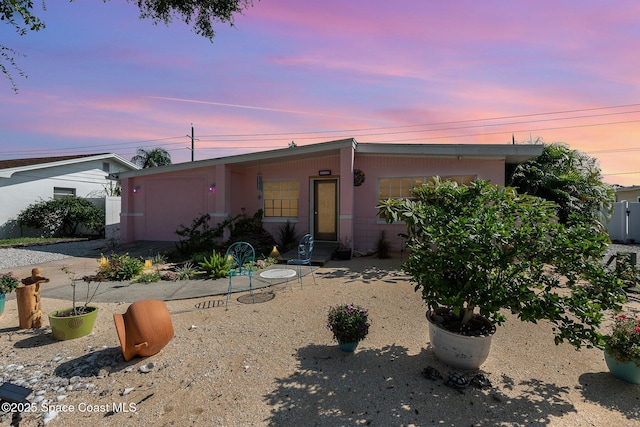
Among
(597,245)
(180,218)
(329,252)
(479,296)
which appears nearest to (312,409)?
(479,296)

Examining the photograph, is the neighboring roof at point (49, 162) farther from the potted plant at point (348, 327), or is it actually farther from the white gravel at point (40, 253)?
the potted plant at point (348, 327)

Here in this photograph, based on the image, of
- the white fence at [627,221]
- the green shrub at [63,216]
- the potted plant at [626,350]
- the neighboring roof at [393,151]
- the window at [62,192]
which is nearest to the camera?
the potted plant at [626,350]

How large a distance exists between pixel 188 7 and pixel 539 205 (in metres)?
6.71

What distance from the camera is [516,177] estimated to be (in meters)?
9.97

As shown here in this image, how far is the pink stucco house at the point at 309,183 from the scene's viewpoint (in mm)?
8273

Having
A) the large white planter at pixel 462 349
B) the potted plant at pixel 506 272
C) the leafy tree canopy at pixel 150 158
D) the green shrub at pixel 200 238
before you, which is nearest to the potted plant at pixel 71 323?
the potted plant at pixel 506 272

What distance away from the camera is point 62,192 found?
1575 cm

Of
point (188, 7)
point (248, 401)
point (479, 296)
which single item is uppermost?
point (188, 7)

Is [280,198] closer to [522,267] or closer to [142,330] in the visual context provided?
[142,330]

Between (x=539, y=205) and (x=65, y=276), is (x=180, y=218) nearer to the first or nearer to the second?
(x=65, y=276)

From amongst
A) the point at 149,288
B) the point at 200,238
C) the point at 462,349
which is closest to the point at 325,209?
the point at 200,238

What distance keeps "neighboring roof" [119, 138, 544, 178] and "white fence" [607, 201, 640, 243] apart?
24.9 feet

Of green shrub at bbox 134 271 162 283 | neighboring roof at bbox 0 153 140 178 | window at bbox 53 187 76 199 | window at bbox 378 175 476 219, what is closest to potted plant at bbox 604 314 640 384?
window at bbox 378 175 476 219

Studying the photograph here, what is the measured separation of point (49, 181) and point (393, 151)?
16.9 metres
